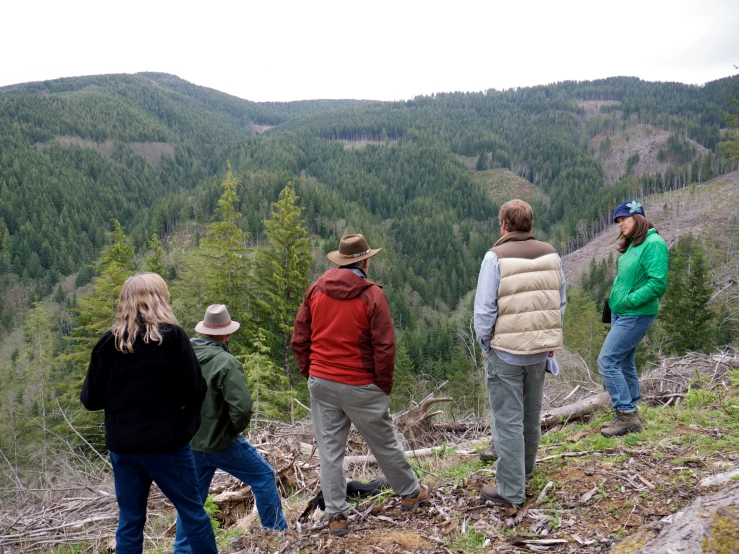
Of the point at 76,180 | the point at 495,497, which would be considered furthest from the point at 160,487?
the point at 76,180

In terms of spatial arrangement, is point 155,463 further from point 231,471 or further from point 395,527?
point 395,527

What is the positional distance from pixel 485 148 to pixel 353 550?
195399 mm

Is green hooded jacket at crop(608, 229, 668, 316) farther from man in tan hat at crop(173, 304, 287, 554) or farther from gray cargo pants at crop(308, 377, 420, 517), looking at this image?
man in tan hat at crop(173, 304, 287, 554)

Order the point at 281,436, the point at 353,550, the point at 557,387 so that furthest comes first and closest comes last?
the point at 557,387 → the point at 281,436 → the point at 353,550

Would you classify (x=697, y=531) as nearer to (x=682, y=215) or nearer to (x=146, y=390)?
(x=146, y=390)

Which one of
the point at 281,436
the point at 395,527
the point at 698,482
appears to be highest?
the point at 698,482

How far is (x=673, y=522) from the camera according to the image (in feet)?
7.76

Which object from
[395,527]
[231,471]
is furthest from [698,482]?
[231,471]

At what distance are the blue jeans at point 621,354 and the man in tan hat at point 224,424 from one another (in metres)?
3.20

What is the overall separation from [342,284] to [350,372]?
2.03 ft

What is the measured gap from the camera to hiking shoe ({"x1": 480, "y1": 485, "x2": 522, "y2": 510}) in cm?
327

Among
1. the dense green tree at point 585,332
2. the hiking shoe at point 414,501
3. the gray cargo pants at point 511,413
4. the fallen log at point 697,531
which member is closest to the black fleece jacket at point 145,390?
the hiking shoe at point 414,501

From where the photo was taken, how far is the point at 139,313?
2814 millimetres

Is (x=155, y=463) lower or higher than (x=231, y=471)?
higher
